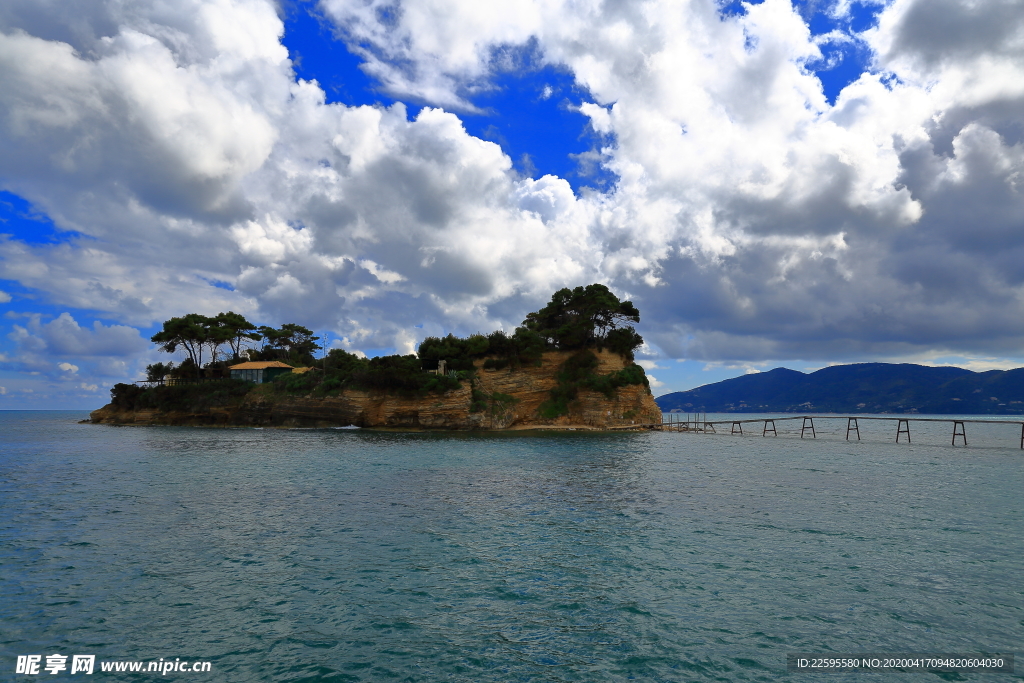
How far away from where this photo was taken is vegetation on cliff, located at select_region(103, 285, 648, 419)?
69062mm

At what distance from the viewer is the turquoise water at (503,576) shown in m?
7.79

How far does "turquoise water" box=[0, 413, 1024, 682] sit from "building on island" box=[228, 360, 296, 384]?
5887cm

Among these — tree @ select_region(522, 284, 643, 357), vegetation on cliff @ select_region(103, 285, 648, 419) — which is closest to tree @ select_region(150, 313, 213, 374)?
vegetation on cliff @ select_region(103, 285, 648, 419)

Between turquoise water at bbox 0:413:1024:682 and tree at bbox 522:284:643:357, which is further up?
tree at bbox 522:284:643:357

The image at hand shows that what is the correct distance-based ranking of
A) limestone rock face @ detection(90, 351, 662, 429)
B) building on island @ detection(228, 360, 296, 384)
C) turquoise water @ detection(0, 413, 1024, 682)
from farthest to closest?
building on island @ detection(228, 360, 296, 384) < limestone rock face @ detection(90, 351, 662, 429) < turquoise water @ detection(0, 413, 1024, 682)

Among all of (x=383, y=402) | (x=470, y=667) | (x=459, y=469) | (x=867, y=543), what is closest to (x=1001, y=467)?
(x=867, y=543)

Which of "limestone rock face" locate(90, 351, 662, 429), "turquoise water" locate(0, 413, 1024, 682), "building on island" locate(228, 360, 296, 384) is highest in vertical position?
"building on island" locate(228, 360, 296, 384)

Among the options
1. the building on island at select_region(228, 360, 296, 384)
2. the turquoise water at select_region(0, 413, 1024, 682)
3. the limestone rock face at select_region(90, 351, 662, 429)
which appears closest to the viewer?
the turquoise water at select_region(0, 413, 1024, 682)

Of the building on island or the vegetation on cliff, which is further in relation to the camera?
the building on island

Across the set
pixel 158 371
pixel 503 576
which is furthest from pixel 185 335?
pixel 503 576

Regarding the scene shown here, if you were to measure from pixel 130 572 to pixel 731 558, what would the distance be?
13.9 meters

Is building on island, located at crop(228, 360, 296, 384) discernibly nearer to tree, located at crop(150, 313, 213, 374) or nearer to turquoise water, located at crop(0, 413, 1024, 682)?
tree, located at crop(150, 313, 213, 374)

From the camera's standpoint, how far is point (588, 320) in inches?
2926

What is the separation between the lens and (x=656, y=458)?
3600cm
